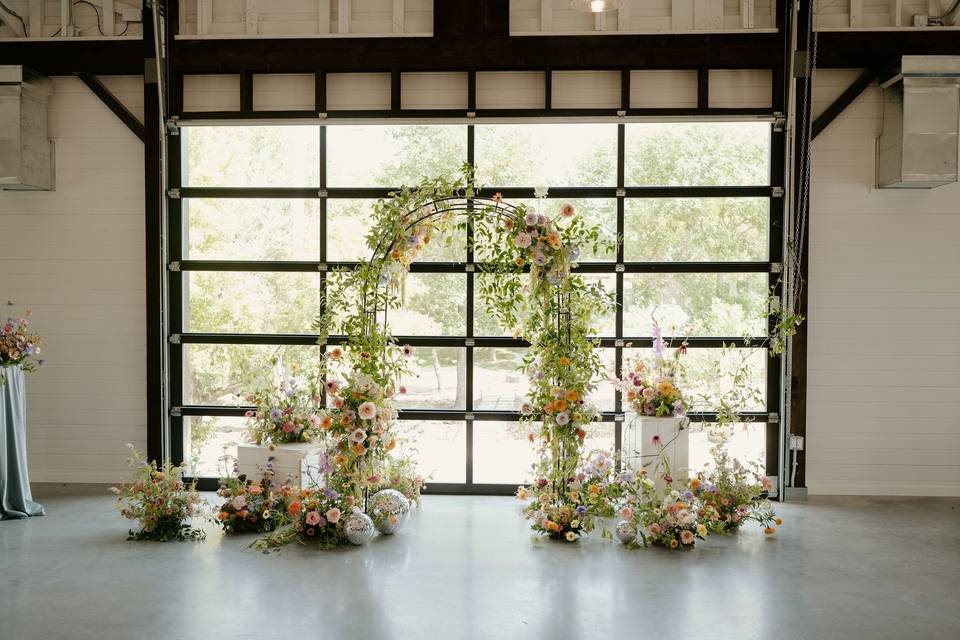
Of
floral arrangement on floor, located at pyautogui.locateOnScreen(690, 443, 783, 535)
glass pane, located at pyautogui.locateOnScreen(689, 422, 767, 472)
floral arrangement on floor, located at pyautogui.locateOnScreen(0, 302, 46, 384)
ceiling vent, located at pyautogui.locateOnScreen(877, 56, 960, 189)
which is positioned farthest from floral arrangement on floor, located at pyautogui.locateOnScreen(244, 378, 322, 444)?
ceiling vent, located at pyautogui.locateOnScreen(877, 56, 960, 189)

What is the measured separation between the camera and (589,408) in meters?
4.83

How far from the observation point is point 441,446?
6.00m

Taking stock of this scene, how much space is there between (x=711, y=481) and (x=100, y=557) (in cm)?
364

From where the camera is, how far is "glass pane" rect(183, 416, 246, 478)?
242 inches

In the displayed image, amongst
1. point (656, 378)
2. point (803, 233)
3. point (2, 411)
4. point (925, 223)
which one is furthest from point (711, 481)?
point (2, 411)

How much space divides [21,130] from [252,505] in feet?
10.7

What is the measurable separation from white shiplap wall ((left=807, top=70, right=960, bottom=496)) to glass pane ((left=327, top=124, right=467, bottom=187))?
8.79 feet

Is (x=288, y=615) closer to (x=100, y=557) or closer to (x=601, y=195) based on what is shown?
(x=100, y=557)

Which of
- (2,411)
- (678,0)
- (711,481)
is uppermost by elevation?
(678,0)

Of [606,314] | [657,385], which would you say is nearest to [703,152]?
[606,314]

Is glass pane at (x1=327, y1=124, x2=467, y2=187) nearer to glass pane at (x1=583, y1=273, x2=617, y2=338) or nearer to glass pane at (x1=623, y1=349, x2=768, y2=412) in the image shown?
glass pane at (x1=583, y1=273, x2=617, y2=338)

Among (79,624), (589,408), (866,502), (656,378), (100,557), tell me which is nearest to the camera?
(79,624)

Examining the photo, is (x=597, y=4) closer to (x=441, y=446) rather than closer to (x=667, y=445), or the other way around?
(x=667, y=445)

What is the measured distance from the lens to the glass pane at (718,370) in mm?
5859
